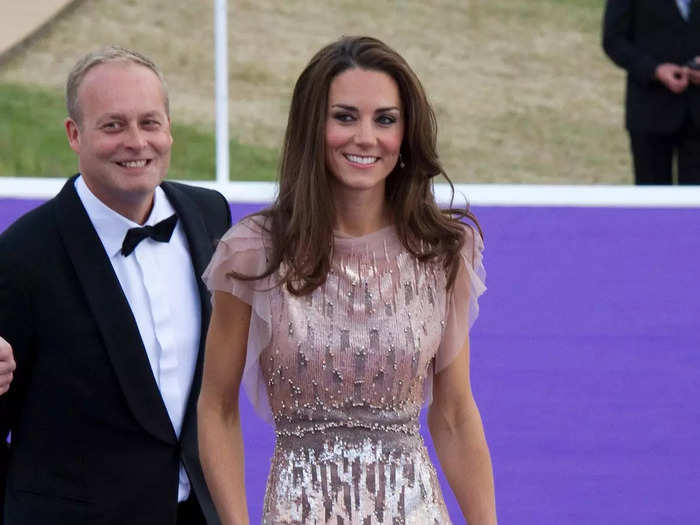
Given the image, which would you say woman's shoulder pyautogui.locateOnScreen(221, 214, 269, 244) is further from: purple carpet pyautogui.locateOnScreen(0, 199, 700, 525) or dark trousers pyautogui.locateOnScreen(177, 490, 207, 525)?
purple carpet pyautogui.locateOnScreen(0, 199, 700, 525)

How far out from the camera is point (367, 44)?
A: 276 centimetres

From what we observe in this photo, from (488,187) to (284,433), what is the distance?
2099mm

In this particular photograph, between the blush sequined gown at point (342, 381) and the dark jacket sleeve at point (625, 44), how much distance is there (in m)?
2.49

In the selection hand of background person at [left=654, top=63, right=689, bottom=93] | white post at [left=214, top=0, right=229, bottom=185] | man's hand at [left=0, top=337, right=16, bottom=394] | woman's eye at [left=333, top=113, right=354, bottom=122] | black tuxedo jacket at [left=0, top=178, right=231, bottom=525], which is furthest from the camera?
hand of background person at [left=654, top=63, right=689, bottom=93]

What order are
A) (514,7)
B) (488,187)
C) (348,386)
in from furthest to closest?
(514,7) → (488,187) → (348,386)

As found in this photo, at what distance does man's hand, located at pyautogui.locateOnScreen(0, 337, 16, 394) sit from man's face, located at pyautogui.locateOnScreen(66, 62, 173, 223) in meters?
0.47

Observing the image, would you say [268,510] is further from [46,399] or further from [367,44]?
[367,44]

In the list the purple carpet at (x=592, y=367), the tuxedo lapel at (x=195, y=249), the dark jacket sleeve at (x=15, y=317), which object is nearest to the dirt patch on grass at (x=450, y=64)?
the purple carpet at (x=592, y=367)

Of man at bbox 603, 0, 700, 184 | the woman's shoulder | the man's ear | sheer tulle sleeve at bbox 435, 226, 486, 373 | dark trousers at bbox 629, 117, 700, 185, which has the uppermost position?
man at bbox 603, 0, 700, 184

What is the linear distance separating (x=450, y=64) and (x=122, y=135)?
6.12 meters

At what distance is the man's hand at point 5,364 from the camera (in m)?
2.62

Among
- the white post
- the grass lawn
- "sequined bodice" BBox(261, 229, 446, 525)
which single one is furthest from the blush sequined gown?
the grass lawn

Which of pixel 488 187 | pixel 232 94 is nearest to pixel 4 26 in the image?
pixel 232 94

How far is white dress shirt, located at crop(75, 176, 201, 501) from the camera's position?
2.97 m
